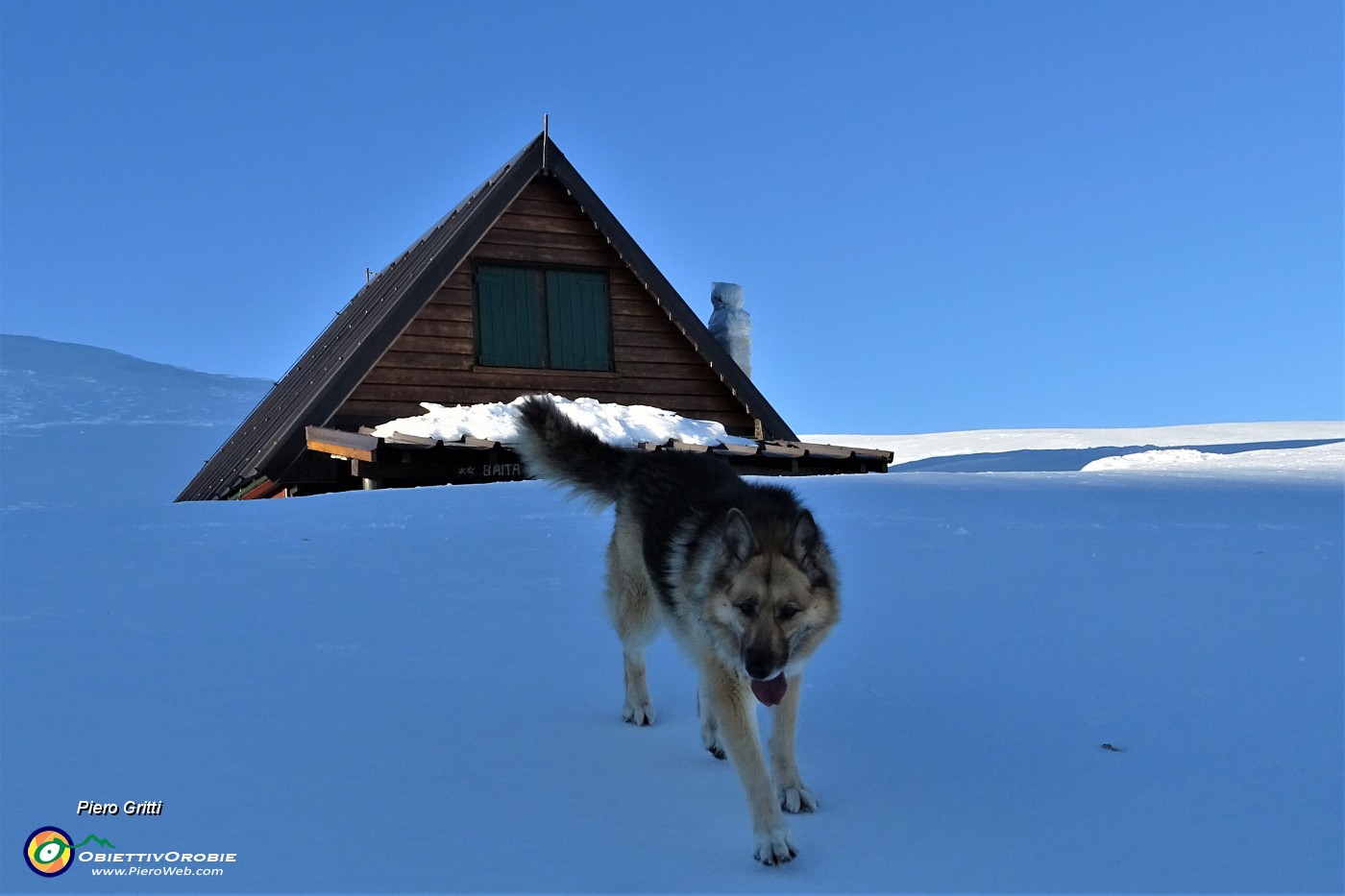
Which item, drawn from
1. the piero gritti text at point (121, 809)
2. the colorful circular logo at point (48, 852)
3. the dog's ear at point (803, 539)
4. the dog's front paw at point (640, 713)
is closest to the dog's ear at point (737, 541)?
the dog's ear at point (803, 539)

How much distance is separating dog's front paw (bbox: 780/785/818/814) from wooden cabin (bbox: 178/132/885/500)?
8.84 m

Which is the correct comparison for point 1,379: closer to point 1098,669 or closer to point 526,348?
point 526,348

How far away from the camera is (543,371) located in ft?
45.7

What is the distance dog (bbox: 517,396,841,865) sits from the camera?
3461mm

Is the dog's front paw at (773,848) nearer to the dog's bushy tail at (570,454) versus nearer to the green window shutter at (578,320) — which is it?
the dog's bushy tail at (570,454)

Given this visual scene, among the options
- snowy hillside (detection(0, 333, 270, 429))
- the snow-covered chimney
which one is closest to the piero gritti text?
the snow-covered chimney

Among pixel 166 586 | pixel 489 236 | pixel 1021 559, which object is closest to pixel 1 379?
pixel 489 236

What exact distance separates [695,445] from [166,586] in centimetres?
690

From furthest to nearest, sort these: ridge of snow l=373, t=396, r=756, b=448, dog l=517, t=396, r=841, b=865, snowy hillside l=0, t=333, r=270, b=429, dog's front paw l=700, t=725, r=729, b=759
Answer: snowy hillside l=0, t=333, r=270, b=429, ridge of snow l=373, t=396, r=756, b=448, dog's front paw l=700, t=725, r=729, b=759, dog l=517, t=396, r=841, b=865

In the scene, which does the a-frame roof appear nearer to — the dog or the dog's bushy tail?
the dog's bushy tail

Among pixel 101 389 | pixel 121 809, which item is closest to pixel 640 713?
pixel 121 809

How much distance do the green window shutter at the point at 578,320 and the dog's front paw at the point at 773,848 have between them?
36.8ft

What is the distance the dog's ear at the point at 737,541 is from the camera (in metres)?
3.68

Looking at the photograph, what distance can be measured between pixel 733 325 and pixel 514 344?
149 inches
